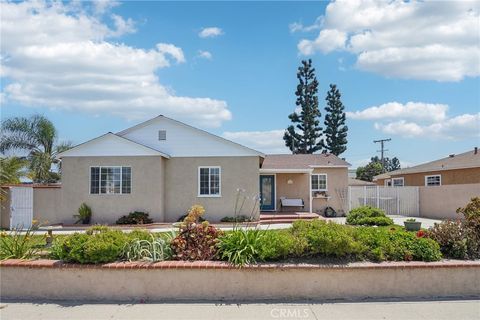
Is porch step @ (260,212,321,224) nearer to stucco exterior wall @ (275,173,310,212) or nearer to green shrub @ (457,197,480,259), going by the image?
stucco exterior wall @ (275,173,310,212)

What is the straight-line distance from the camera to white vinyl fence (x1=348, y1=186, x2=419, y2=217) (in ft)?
80.0

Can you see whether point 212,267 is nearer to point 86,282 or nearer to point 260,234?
point 260,234

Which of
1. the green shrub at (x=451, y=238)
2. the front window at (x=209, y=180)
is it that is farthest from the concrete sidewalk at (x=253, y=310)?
the front window at (x=209, y=180)

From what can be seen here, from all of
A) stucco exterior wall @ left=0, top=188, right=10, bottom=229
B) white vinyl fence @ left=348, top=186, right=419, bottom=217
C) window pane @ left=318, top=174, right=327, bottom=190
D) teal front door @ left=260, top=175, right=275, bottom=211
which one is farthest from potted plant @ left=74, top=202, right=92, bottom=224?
white vinyl fence @ left=348, top=186, right=419, bottom=217

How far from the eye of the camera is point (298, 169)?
21891mm

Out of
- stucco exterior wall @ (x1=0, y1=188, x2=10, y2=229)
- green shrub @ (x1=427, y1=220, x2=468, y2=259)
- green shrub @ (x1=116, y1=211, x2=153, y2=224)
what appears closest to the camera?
green shrub @ (x1=427, y1=220, x2=468, y2=259)

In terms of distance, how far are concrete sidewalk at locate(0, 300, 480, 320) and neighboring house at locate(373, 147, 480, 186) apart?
19506mm

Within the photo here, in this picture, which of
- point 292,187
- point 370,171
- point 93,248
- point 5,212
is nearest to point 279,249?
point 93,248

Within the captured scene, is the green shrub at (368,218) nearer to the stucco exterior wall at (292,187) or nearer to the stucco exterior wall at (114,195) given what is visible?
the stucco exterior wall at (292,187)

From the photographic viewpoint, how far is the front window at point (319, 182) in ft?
79.9

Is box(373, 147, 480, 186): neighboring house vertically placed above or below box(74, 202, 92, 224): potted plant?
above

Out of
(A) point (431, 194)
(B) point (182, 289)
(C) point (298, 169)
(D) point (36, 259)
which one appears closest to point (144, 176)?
(C) point (298, 169)

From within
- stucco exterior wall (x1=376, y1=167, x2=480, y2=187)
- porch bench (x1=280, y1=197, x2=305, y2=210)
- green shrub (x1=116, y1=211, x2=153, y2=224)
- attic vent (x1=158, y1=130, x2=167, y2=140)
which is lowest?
green shrub (x1=116, y1=211, x2=153, y2=224)

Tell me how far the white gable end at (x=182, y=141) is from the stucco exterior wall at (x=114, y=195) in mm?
1291
